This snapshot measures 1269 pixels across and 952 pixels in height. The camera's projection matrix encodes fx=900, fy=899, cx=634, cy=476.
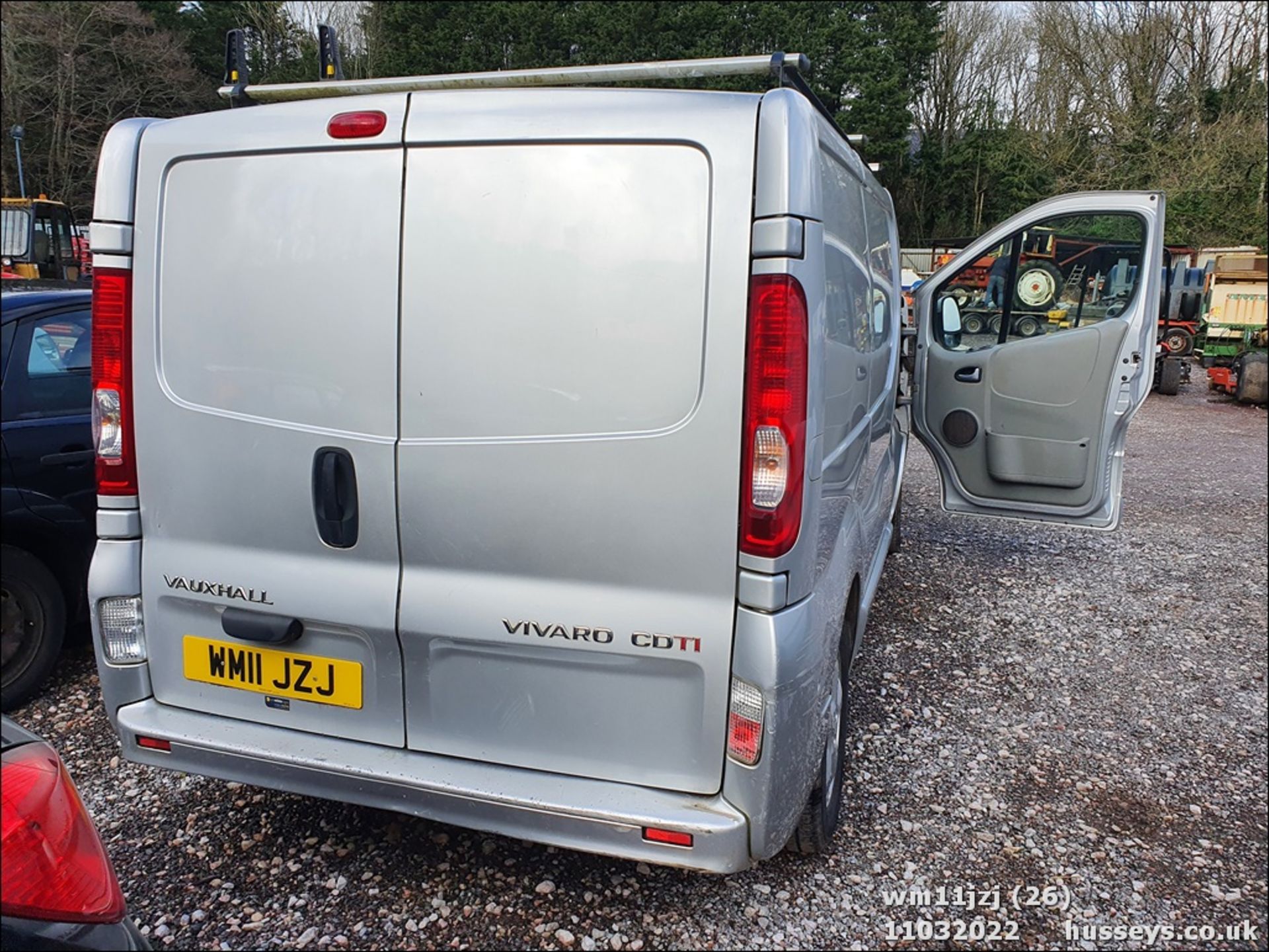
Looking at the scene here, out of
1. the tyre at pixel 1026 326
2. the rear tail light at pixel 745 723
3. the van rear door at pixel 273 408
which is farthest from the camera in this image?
the tyre at pixel 1026 326

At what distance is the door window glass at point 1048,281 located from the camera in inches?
191

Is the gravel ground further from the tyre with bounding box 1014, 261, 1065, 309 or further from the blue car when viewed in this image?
the tyre with bounding box 1014, 261, 1065, 309

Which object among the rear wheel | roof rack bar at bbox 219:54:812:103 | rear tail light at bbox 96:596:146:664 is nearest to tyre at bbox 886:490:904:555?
roof rack bar at bbox 219:54:812:103

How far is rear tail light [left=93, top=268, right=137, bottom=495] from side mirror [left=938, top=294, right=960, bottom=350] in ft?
14.1

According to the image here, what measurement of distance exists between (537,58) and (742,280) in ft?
112

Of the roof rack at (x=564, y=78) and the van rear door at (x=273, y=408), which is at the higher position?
the roof rack at (x=564, y=78)

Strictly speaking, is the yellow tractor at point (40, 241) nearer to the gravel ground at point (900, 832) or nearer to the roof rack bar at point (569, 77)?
the gravel ground at point (900, 832)

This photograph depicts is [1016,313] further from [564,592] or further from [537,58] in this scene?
[537,58]

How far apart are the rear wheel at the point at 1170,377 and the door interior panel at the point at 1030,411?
12976mm

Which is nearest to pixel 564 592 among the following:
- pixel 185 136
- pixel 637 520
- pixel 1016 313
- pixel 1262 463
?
pixel 637 520

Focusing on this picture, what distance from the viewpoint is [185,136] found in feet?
7.73

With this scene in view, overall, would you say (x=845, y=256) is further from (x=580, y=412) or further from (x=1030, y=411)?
(x=1030, y=411)

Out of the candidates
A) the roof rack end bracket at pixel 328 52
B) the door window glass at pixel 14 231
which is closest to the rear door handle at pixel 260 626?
the roof rack end bracket at pixel 328 52

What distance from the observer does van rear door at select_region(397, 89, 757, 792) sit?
2.03 meters
